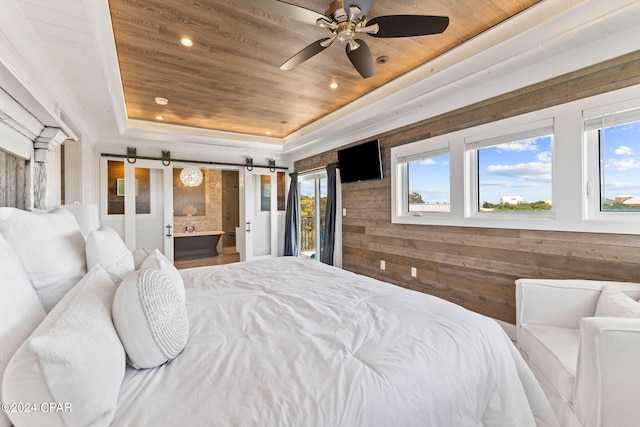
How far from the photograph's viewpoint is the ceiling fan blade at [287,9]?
167cm

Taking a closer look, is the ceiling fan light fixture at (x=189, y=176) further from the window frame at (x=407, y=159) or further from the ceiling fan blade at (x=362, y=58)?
the ceiling fan blade at (x=362, y=58)

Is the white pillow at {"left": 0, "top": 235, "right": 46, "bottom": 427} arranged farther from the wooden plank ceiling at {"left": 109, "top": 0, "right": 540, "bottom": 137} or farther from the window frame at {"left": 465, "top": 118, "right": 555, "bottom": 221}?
the window frame at {"left": 465, "top": 118, "right": 555, "bottom": 221}

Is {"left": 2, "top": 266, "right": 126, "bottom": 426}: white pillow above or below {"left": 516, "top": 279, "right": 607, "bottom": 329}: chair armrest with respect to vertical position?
above

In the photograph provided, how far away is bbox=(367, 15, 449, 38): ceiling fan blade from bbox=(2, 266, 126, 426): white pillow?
217 cm

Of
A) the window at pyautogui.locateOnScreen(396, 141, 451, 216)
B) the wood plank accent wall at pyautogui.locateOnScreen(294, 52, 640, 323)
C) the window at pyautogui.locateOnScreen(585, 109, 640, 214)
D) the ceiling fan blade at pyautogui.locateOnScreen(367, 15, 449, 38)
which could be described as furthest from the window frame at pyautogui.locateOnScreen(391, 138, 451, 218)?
the ceiling fan blade at pyautogui.locateOnScreen(367, 15, 449, 38)

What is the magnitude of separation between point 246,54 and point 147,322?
8.29ft

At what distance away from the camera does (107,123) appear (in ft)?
12.3

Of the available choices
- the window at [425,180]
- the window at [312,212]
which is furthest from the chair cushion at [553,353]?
the window at [312,212]

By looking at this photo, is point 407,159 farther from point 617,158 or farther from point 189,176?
point 189,176

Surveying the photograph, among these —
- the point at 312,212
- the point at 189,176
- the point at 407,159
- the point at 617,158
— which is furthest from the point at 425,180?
the point at 189,176

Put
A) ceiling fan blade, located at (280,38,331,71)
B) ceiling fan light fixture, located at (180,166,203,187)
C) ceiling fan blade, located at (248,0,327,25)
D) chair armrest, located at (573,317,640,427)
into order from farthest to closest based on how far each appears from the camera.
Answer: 1. ceiling fan light fixture, located at (180,166,203,187)
2. ceiling fan blade, located at (280,38,331,71)
3. ceiling fan blade, located at (248,0,327,25)
4. chair armrest, located at (573,317,640,427)

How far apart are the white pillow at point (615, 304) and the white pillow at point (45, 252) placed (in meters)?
2.78

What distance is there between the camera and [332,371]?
98 centimetres

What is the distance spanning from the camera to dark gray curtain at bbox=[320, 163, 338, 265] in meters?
4.91
